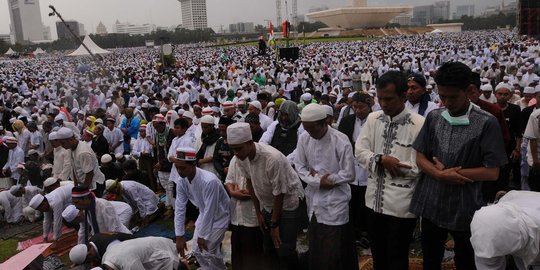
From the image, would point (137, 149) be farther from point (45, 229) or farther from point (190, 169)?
point (190, 169)

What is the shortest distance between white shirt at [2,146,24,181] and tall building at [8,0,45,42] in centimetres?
13123

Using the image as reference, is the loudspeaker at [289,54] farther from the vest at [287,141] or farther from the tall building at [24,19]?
the tall building at [24,19]

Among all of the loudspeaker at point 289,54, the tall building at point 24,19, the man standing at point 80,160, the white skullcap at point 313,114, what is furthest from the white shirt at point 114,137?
the tall building at point 24,19

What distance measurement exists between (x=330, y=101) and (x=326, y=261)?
5684mm

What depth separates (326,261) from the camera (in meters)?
3.34

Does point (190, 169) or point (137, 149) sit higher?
point (190, 169)

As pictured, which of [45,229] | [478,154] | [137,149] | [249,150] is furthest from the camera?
[137,149]

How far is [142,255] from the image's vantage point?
3.44m

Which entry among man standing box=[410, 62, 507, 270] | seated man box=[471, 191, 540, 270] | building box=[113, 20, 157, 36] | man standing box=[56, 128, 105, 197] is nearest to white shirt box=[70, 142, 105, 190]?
man standing box=[56, 128, 105, 197]

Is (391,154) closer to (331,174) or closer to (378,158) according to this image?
(378,158)

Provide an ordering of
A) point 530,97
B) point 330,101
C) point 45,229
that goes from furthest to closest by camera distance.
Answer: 1. point 330,101
2. point 530,97
3. point 45,229

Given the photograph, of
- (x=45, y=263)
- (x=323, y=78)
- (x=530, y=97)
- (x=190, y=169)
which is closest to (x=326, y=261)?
(x=190, y=169)

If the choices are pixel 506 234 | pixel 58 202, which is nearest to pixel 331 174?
pixel 506 234

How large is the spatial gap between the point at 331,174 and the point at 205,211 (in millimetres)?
1198
